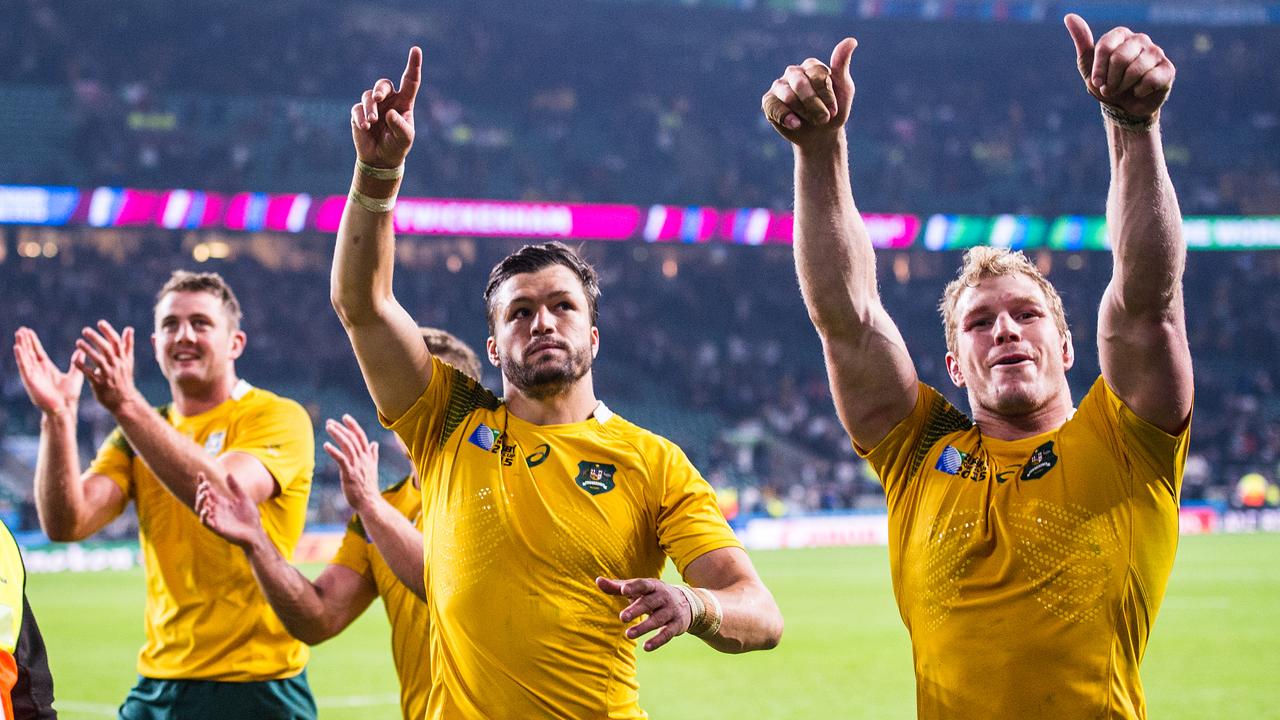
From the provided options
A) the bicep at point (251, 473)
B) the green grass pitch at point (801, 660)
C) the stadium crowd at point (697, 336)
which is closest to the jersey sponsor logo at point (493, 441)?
the bicep at point (251, 473)

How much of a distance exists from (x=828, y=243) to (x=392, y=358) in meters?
1.26

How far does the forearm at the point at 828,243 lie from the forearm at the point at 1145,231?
625 mm

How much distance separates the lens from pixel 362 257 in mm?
3322

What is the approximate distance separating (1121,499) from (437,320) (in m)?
28.6

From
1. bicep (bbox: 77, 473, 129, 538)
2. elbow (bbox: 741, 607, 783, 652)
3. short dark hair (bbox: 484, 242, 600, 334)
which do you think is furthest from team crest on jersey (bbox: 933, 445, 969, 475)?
bicep (bbox: 77, 473, 129, 538)

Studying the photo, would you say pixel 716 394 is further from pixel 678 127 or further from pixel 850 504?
pixel 678 127

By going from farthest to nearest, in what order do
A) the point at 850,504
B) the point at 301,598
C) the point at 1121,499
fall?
the point at 850,504, the point at 301,598, the point at 1121,499

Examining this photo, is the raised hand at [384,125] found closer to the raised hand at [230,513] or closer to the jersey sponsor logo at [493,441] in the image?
the jersey sponsor logo at [493,441]

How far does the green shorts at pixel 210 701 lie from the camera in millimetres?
4527

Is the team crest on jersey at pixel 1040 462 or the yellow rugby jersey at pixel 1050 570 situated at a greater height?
the team crest on jersey at pixel 1040 462

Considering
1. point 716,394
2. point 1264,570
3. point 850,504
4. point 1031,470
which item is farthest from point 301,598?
point 716,394

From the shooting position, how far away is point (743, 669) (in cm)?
1147

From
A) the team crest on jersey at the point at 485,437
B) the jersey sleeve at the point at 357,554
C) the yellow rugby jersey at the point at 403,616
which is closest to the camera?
the team crest on jersey at the point at 485,437

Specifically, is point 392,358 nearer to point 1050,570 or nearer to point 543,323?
point 543,323
